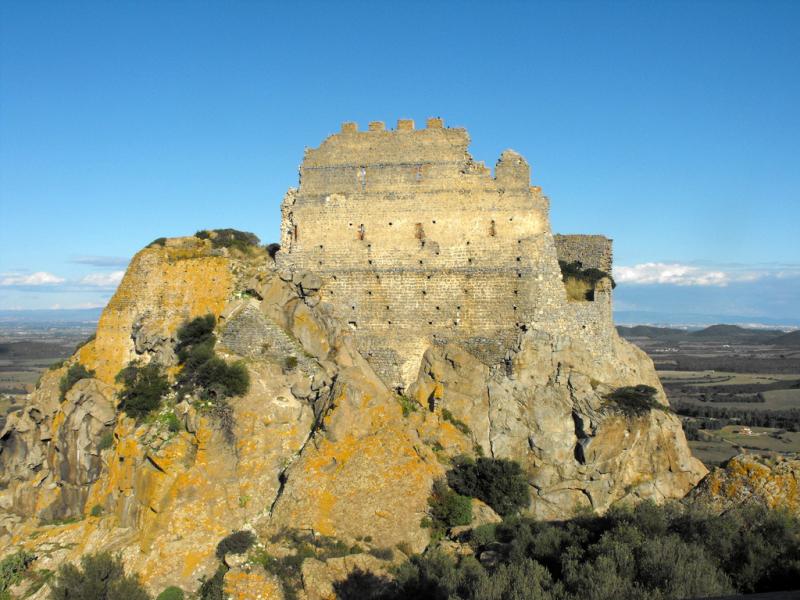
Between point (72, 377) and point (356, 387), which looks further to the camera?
point (72, 377)

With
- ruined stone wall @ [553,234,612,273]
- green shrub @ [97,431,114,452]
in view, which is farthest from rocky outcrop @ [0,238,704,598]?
ruined stone wall @ [553,234,612,273]

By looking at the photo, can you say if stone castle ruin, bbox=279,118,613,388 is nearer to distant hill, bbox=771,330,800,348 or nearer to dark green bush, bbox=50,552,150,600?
dark green bush, bbox=50,552,150,600

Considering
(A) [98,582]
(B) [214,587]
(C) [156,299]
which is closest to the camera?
(B) [214,587]

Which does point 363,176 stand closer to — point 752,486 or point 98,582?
point 98,582

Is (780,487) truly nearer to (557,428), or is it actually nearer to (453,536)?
(557,428)

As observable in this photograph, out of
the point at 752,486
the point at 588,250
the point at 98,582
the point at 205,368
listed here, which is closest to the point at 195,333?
the point at 205,368

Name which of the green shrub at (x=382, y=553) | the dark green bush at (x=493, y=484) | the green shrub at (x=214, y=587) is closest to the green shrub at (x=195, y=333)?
the green shrub at (x=214, y=587)

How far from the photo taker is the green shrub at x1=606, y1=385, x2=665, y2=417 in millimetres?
19391

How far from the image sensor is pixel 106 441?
1878 centimetres

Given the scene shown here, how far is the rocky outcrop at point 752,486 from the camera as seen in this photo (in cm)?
1581

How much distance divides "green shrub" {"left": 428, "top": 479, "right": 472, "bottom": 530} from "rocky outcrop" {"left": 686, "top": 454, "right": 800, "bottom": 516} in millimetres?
5431

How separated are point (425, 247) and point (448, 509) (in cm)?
779

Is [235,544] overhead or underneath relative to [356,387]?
underneath

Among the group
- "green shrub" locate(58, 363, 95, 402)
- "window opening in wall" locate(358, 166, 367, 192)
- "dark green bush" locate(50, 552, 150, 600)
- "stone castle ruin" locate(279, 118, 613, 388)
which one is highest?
"window opening in wall" locate(358, 166, 367, 192)
